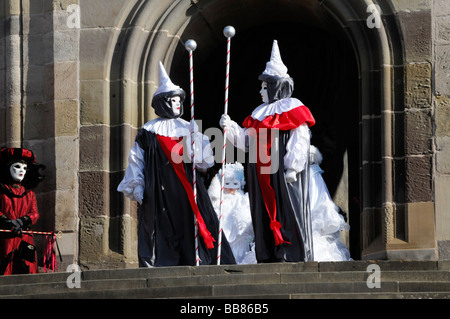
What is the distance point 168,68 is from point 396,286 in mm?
5066

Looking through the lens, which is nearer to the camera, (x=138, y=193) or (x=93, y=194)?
(x=138, y=193)

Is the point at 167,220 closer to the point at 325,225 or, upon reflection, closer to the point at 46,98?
the point at 325,225

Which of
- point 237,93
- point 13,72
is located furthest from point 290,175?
point 13,72

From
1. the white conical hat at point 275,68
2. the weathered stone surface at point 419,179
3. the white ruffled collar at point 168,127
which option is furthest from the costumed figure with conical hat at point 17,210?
the weathered stone surface at point 419,179

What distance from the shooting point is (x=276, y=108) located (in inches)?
669

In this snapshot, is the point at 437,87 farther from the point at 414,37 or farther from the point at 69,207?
the point at 69,207

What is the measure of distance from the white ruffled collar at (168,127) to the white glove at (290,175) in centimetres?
106

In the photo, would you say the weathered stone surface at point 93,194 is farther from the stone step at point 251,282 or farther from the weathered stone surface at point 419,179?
the weathered stone surface at point 419,179

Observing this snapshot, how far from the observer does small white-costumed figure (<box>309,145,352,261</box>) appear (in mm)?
17891

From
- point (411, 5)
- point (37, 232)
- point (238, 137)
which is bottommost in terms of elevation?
point (37, 232)

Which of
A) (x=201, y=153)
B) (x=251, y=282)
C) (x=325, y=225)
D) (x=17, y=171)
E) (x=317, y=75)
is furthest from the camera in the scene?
(x=317, y=75)

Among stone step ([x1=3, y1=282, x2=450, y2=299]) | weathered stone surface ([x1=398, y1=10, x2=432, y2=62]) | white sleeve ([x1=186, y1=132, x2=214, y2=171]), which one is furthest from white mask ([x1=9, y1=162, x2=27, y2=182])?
weathered stone surface ([x1=398, y1=10, x2=432, y2=62])

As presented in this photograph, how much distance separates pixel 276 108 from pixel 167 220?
1.51 meters

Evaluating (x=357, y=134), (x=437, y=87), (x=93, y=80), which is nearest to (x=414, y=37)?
(x=437, y=87)
